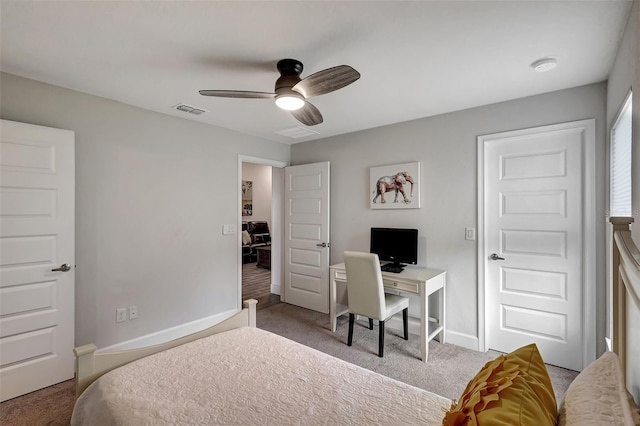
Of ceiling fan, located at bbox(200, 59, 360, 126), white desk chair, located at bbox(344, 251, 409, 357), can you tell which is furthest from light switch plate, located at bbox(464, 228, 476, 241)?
ceiling fan, located at bbox(200, 59, 360, 126)

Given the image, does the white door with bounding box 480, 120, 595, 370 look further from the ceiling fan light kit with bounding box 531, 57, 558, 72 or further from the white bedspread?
the white bedspread

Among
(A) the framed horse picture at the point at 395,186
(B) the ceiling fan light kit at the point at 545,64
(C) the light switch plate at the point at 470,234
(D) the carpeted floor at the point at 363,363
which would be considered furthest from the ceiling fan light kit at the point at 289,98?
(D) the carpeted floor at the point at 363,363

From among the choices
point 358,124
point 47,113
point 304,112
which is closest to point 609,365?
point 304,112

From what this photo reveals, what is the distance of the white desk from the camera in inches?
110

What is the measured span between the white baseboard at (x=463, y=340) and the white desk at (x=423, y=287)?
0.08 metres

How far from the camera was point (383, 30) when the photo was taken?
175 cm

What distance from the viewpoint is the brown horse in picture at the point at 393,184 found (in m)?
Answer: 3.46

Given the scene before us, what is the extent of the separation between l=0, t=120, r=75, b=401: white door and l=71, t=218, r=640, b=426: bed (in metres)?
1.31

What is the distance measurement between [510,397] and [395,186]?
2.90 meters

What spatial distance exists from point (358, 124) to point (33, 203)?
3079 mm

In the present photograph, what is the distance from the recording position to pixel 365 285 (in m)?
2.97

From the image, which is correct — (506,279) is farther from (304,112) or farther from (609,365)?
(304,112)

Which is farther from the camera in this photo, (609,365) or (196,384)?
(196,384)

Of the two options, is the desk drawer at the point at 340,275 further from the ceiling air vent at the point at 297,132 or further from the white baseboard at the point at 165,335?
the ceiling air vent at the point at 297,132
